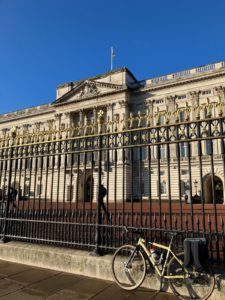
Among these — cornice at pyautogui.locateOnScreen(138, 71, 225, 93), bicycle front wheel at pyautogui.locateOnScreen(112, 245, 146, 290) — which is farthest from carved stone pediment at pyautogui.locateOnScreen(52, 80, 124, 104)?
bicycle front wheel at pyautogui.locateOnScreen(112, 245, 146, 290)

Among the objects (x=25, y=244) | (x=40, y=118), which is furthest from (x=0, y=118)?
(x=25, y=244)

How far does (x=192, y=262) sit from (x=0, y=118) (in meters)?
58.9

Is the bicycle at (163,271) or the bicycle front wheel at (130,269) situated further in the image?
the bicycle front wheel at (130,269)

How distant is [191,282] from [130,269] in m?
1.11

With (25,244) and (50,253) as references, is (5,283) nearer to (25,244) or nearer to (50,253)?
(50,253)

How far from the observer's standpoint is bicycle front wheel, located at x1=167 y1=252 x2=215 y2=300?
4.10 metres

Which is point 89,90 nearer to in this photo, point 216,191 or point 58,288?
point 216,191

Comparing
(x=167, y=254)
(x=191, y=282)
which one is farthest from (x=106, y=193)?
(x=191, y=282)

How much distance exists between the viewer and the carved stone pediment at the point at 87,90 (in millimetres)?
42062

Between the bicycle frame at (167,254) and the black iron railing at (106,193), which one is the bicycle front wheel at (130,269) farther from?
the black iron railing at (106,193)

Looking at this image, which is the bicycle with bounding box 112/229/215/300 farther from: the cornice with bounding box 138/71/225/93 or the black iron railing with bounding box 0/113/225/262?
the cornice with bounding box 138/71/225/93

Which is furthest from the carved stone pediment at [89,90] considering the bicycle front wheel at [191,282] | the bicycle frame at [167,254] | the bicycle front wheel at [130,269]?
the bicycle front wheel at [191,282]

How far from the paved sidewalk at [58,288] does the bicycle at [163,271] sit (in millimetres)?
189

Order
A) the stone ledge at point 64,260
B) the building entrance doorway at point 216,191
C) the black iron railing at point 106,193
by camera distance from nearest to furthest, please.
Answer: the black iron railing at point 106,193, the stone ledge at point 64,260, the building entrance doorway at point 216,191
